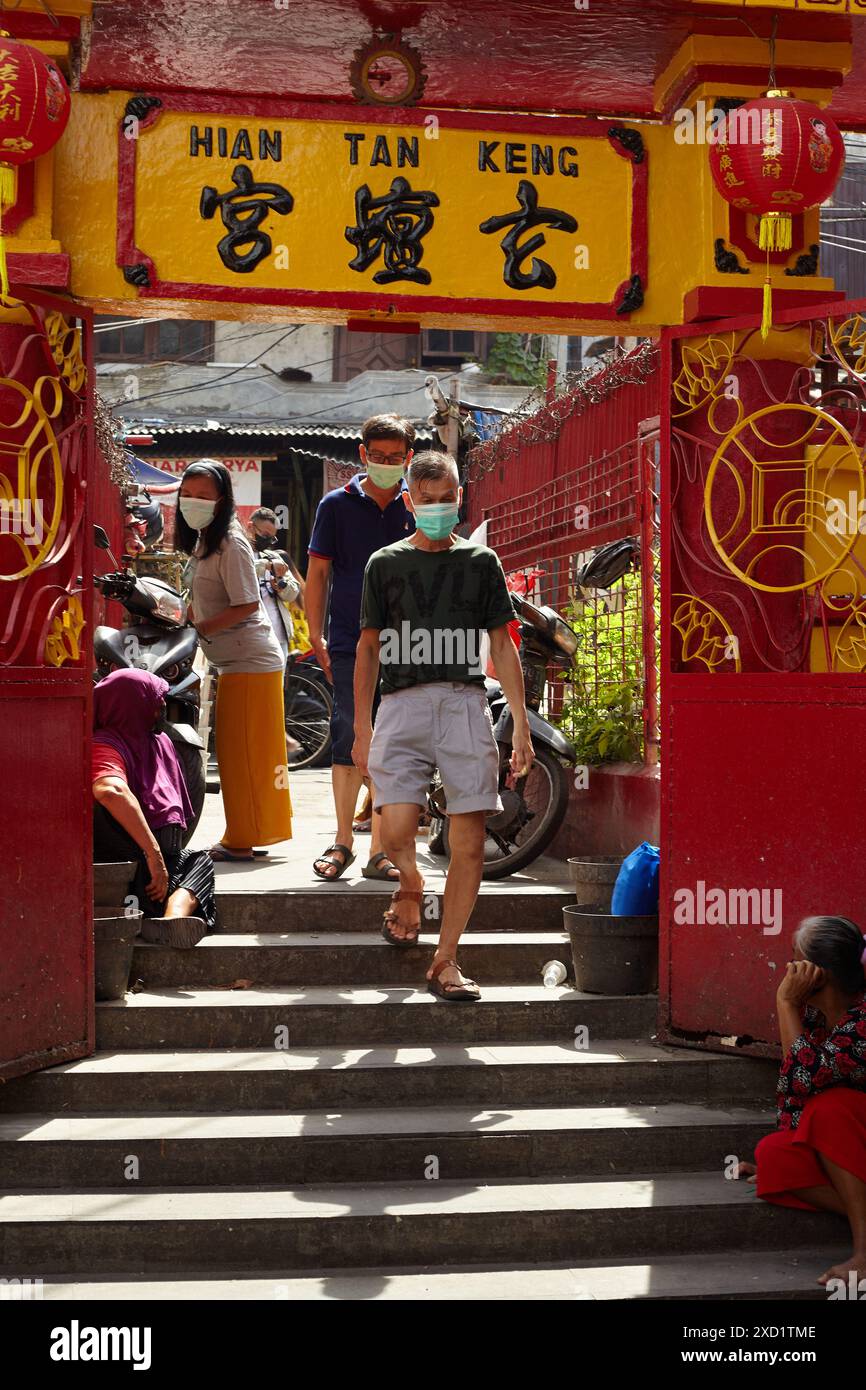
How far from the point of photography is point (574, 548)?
388 inches

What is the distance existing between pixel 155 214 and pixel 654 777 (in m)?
3.42

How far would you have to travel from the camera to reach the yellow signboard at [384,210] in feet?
18.9

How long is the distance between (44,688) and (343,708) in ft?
6.75

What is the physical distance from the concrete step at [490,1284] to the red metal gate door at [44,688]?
1.08 meters

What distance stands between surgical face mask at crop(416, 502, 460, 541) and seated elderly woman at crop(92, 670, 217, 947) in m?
1.46

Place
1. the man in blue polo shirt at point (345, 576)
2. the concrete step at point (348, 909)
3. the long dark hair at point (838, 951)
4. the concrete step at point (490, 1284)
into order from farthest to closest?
the man in blue polo shirt at point (345, 576)
the concrete step at point (348, 909)
the long dark hair at point (838, 951)
the concrete step at point (490, 1284)

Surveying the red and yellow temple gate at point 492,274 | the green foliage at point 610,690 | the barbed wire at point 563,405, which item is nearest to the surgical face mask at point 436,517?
the red and yellow temple gate at point 492,274

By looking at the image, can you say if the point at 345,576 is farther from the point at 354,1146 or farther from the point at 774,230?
the point at 354,1146

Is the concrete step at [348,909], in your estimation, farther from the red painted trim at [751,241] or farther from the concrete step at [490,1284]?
the red painted trim at [751,241]

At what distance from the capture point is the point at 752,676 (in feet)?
18.9

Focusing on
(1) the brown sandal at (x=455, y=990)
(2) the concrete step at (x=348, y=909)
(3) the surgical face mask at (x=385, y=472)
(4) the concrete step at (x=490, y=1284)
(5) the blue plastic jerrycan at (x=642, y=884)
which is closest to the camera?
(4) the concrete step at (x=490, y=1284)

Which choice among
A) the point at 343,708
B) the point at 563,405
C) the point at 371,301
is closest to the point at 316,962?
the point at 343,708

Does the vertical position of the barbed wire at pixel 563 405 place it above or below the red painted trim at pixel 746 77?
below

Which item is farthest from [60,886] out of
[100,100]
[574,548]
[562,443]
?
[562,443]
